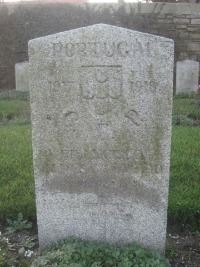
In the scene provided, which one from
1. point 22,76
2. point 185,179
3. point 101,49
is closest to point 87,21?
point 22,76

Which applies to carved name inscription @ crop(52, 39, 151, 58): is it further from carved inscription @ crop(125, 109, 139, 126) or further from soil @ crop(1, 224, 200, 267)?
soil @ crop(1, 224, 200, 267)

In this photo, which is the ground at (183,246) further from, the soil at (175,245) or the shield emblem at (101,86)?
the shield emblem at (101,86)

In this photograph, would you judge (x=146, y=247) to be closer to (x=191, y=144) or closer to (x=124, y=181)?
(x=124, y=181)

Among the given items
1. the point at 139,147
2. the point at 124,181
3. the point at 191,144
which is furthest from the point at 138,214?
the point at 191,144

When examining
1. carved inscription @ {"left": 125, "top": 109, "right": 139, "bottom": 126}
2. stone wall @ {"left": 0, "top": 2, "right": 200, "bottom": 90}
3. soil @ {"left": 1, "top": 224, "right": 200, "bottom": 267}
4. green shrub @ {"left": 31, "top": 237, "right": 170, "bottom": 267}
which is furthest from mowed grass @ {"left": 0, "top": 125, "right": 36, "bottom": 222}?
stone wall @ {"left": 0, "top": 2, "right": 200, "bottom": 90}

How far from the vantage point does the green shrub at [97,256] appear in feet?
8.39

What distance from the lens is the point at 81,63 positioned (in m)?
2.62


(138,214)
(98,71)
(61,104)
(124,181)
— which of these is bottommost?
(138,214)

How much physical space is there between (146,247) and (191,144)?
7.81 ft

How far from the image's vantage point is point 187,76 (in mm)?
10648

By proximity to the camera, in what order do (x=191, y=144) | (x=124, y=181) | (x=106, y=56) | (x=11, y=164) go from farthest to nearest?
(x=191, y=144) → (x=11, y=164) → (x=124, y=181) → (x=106, y=56)

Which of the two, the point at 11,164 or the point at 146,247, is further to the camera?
the point at 11,164

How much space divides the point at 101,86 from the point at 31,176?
1.70 m

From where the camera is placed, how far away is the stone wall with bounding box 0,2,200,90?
1215cm
